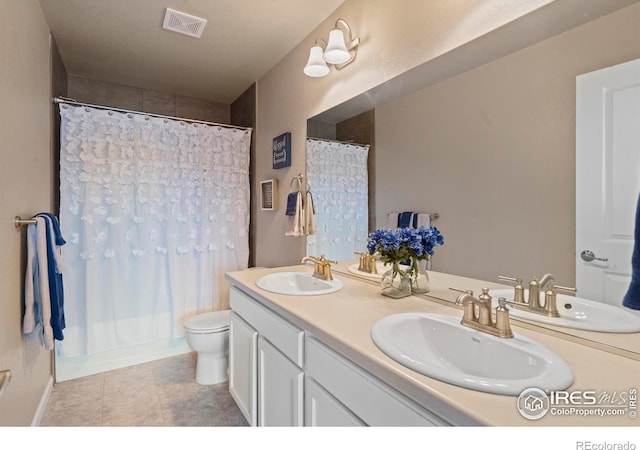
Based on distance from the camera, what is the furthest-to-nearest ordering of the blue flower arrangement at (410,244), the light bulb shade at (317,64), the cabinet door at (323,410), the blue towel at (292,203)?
the blue towel at (292,203) → the light bulb shade at (317,64) → the blue flower arrangement at (410,244) → the cabinet door at (323,410)

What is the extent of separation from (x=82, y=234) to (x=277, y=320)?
5.81ft

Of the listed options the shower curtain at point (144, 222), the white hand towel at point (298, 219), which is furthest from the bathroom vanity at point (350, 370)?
the shower curtain at point (144, 222)

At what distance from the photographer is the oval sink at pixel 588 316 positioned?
86 centimetres

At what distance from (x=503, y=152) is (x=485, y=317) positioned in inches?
23.1

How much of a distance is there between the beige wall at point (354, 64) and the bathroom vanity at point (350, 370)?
0.81 m

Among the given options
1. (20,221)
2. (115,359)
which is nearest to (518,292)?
(20,221)

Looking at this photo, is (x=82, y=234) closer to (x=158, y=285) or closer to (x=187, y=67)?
(x=158, y=285)

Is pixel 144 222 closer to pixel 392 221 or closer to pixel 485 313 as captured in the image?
pixel 392 221

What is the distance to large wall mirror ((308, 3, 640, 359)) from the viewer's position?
0.94 metres

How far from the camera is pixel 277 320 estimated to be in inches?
51.1

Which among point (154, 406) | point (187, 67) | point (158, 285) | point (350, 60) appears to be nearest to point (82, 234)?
point (158, 285)

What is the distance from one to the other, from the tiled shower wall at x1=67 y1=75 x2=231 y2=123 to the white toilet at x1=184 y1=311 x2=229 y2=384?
6.54 ft

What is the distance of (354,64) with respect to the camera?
172 cm

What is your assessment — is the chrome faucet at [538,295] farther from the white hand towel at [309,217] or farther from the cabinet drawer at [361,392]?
the white hand towel at [309,217]
